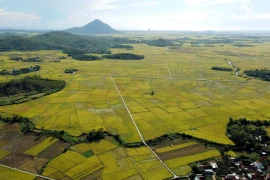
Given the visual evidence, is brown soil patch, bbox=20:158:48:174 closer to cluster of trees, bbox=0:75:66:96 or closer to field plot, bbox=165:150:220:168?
field plot, bbox=165:150:220:168

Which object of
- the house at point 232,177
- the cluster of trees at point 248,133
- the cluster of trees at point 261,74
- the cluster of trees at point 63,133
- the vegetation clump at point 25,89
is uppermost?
the cluster of trees at point 261,74

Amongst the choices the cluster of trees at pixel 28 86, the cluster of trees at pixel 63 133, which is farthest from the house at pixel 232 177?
the cluster of trees at pixel 28 86

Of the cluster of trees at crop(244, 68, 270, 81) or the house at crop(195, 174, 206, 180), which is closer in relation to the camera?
the house at crop(195, 174, 206, 180)

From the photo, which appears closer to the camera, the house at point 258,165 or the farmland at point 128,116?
the house at point 258,165

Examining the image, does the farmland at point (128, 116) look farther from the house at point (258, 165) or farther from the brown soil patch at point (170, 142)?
the house at point (258, 165)

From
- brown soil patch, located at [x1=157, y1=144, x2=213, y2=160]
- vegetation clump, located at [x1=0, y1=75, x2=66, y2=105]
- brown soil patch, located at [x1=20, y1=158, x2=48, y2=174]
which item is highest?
vegetation clump, located at [x1=0, y1=75, x2=66, y2=105]

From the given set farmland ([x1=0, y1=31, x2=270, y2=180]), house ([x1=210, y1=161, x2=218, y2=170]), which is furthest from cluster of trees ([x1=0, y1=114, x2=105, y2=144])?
house ([x1=210, y1=161, x2=218, y2=170])

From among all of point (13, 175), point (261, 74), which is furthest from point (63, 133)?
point (261, 74)
